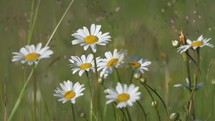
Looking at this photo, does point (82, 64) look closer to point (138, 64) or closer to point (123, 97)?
point (138, 64)

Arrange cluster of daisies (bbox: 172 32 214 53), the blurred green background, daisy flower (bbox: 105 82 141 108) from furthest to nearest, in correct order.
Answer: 1. the blurred green background
2. cluster of daisies (bbox: 172 32 214 53)
3. daisy flower (bbox: 105 82 141 108)

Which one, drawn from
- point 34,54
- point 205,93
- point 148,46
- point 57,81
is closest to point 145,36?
point 148,46

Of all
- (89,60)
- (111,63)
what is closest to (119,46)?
(89,60)

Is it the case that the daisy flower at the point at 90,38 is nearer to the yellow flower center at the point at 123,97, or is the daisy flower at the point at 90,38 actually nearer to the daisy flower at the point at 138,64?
the daisy flower at the point at 138,64

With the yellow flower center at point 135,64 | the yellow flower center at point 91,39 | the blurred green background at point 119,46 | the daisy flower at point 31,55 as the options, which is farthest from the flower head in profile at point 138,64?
the blurred green background at point 119,46

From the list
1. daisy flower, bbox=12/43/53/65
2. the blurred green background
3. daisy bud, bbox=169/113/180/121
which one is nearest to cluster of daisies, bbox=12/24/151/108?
daisy flower, bbox=12/43/53/65

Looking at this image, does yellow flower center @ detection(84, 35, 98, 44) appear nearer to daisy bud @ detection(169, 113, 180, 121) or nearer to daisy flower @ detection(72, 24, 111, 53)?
daisy flower @ detection(72, 24, 111, 53)

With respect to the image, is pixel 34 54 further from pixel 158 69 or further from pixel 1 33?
pixel 1 33

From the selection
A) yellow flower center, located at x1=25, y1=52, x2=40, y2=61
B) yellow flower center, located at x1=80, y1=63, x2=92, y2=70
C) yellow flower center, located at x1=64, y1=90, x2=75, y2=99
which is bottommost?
yellow flower center, located at x1=64, y1=90, x2=75, y2=99
